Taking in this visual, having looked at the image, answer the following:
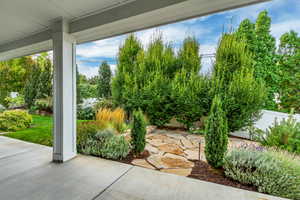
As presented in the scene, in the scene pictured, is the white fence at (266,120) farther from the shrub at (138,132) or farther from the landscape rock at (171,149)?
the shrub at (138,132)

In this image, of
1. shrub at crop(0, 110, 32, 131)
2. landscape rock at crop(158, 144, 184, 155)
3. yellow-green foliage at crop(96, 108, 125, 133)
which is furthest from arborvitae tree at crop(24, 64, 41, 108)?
landscape rock at crop(158, 144, 184, 155)

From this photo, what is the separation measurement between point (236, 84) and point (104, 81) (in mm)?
5153

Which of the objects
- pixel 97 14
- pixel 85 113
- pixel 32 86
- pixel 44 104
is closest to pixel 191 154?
pixel 97 14

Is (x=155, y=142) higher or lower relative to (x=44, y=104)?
lower

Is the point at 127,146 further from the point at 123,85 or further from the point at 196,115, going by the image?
the point at 123,85

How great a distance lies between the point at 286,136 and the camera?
2461 millimetres

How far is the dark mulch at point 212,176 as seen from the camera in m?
1.95

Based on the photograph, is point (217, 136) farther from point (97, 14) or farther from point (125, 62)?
point (125, 62)

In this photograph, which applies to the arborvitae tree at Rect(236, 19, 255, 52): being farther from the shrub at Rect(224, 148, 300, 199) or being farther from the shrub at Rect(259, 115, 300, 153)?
the shrub at Rect(224, 148, 300, 199)

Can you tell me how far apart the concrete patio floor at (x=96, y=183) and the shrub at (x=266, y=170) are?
0.18m

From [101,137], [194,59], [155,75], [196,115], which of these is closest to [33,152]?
[101,137]

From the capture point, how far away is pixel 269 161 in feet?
6.53

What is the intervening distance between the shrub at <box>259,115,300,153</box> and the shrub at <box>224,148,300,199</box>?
539 mm

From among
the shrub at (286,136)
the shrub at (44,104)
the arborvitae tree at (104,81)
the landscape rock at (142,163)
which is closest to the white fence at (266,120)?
the shrub at (286,136)
